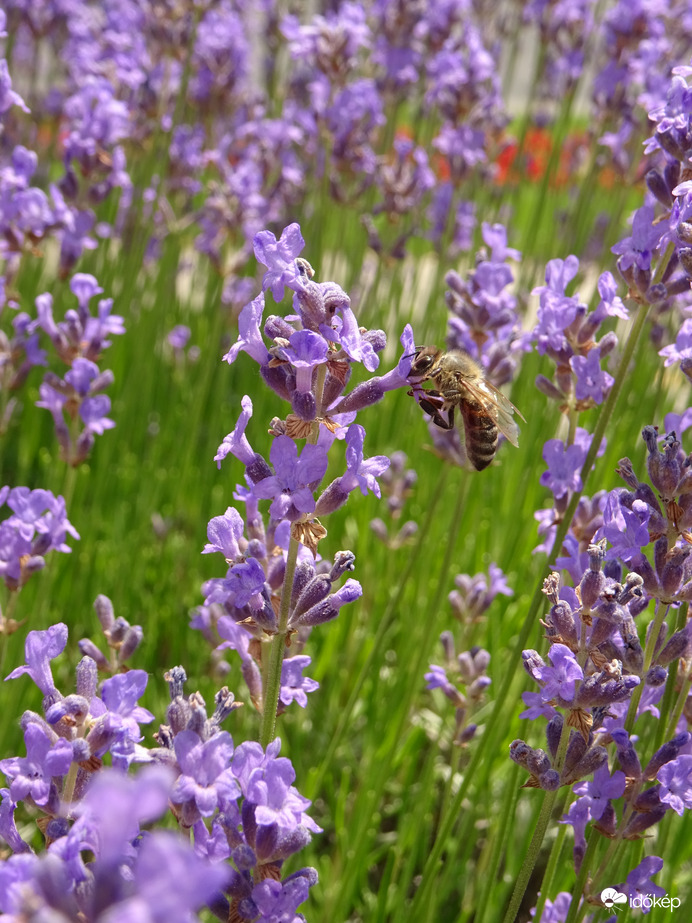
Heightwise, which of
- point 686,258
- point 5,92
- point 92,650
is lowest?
point 92,650

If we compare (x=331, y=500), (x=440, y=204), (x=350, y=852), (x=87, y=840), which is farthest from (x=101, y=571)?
(x=440, y=204)

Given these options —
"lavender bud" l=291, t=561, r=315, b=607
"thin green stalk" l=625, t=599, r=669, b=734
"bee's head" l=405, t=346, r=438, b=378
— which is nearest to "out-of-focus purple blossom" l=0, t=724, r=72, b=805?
"lavender bud" l=291, t=561, r=315, b=607

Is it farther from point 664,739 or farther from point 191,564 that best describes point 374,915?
point 191,564

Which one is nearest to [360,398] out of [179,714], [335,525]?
[179,714]

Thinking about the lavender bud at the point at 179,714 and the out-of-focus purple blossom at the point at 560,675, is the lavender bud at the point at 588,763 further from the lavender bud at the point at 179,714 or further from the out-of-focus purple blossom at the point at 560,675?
the lavender bud at the point at 179,714

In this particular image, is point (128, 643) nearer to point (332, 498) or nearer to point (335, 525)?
point (332, 498)

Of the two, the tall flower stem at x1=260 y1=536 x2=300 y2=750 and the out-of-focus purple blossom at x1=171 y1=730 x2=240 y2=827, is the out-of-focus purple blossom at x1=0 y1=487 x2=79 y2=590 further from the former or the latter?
the out-of-focus purple blossom at x1=171 y1=730 x2=240 y2=827

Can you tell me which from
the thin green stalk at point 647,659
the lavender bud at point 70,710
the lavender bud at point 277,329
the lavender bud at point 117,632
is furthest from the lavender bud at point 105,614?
the thin green stalk at point 647,659
